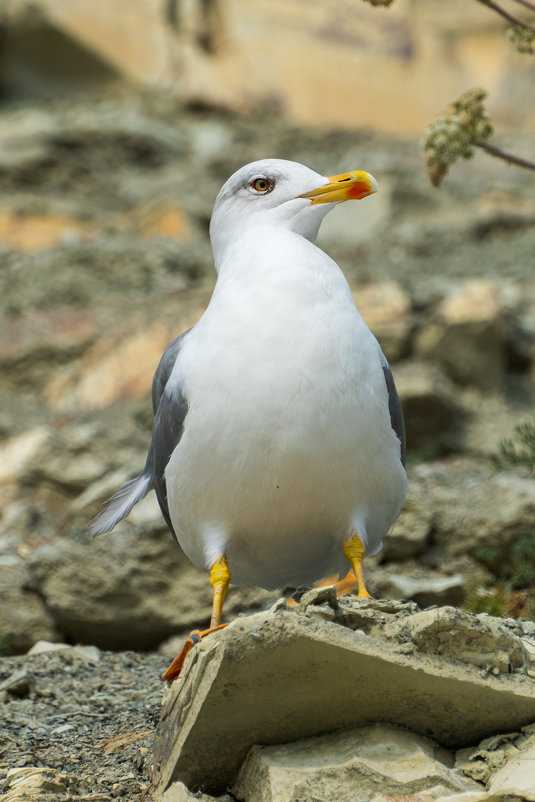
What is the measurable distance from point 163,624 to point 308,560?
5.50 feet

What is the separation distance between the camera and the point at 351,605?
313cm

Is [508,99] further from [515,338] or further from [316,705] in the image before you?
[316,705]

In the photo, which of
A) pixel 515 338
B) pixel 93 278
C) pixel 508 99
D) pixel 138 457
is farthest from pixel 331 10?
pixel 138 457

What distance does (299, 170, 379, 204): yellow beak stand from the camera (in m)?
3.93

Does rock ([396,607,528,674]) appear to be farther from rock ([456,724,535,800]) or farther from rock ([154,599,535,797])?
rock ([456,724,535,800])

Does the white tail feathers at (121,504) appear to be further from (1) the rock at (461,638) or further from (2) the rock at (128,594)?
(1) the rock at (461,638)

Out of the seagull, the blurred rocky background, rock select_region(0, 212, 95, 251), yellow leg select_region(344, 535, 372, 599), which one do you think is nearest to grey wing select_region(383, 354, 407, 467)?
the seagull

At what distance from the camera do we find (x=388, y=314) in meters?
7.69

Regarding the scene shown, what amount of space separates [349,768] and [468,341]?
5.40m

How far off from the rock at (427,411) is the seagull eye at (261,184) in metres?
3.19

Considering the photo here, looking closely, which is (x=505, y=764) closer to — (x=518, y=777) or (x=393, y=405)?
(x=518, y=777)

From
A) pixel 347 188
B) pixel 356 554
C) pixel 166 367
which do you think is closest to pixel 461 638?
pixel 356 554

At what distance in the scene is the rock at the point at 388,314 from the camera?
24.7 ft

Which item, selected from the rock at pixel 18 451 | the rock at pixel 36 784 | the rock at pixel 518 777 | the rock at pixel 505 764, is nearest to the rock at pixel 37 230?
the rock at pixel 18 451
